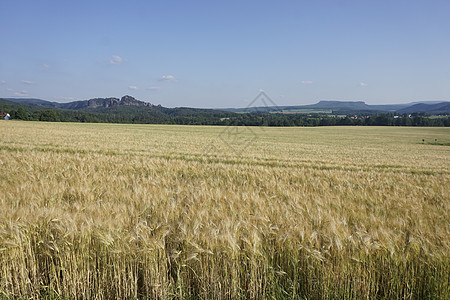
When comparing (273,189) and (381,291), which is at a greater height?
(273,189)

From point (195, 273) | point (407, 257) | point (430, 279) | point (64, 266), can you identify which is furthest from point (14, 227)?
point (430, 279)

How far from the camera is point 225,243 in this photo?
2.54 metres

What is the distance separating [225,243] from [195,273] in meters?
0.42

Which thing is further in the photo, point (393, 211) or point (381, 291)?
point (393, 211)

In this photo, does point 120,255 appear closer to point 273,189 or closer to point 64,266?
point 64,266

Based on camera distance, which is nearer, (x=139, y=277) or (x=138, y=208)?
(x=139, y=277)

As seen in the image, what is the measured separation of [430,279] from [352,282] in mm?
736

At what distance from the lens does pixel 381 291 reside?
2576 mm

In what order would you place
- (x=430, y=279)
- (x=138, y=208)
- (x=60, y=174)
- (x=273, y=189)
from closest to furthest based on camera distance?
(x=430, y=279) < (x=138, y=208) < (x=273, y=189) < (x=60, y=174)

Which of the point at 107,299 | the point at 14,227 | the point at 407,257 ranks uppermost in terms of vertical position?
the point at 14,227

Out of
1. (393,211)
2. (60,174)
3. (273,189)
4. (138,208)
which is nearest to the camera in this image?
(138,208)

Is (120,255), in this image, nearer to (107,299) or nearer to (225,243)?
(107,299)

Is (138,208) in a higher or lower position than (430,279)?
higher

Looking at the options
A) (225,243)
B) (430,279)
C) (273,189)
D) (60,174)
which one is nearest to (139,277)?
(225,243)
